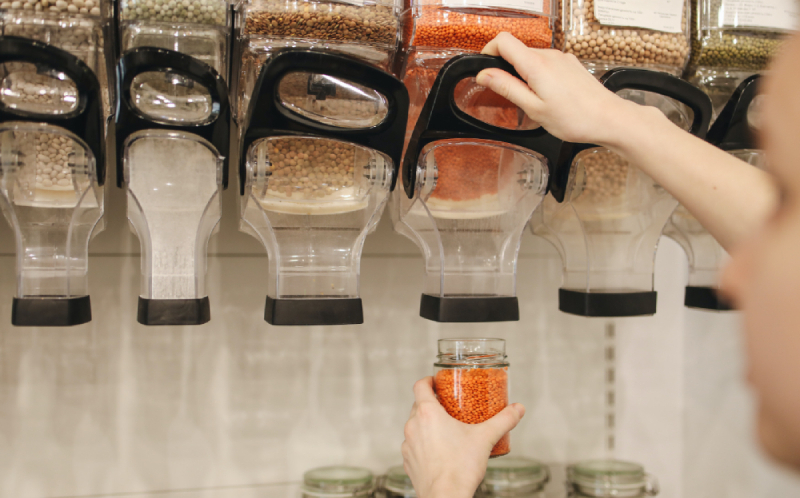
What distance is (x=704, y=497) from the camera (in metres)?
1.27

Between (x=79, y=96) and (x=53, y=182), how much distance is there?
0.12 metres

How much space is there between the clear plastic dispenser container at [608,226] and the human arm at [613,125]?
0.11m

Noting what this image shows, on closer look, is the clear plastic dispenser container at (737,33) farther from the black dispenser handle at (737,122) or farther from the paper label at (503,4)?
the paper label at (503,4)

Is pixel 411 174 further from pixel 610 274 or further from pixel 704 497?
pixel 704 497

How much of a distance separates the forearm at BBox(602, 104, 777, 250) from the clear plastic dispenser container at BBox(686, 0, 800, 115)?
8.6 inches

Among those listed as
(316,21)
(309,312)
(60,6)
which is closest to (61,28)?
(60,6)

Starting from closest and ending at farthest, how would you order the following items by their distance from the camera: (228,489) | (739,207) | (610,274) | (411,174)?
(739,207) < (411,174) < (610,274) < (228,489)

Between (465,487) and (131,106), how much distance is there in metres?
0.63

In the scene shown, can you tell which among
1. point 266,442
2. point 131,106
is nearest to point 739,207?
point 131,106

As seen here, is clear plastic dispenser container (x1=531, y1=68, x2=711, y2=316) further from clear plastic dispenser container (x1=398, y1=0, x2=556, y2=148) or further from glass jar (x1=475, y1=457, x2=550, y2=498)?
glass jar (x1=475, y1=457, x2=550, y2=498)

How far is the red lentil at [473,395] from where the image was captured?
829 mm

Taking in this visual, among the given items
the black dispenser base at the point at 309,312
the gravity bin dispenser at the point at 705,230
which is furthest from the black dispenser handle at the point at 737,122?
the black dispenser base at the point at 309,312

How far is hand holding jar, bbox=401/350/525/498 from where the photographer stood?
794 millimetres

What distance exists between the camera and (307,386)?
108cm
